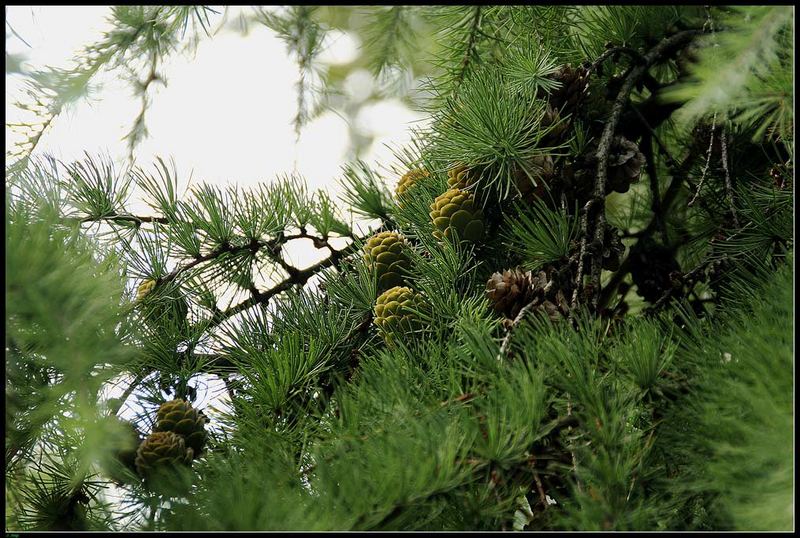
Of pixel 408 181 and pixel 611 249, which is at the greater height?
pixel 408 181

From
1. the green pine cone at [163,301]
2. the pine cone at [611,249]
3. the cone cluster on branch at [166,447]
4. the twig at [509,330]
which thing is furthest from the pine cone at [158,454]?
the pine cone at [611,249]

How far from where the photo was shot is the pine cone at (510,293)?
54 centimetres

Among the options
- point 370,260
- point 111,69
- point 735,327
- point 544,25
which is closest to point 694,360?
point 735,327

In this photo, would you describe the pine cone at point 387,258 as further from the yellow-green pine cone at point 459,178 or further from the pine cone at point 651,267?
the pine cone at point 651,267

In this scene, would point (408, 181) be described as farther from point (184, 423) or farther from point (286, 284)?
point (184, 423)

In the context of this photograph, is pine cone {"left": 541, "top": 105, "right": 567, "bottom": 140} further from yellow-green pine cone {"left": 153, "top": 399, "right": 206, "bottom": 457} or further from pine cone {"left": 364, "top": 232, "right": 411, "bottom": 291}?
yellow-green pine cone {"left": 153, "top": 399, "right": 206, "bottom": 457}

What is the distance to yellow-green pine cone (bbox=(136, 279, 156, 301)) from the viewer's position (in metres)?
0.66

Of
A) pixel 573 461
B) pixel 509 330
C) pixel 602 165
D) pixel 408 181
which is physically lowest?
pixel 573 461

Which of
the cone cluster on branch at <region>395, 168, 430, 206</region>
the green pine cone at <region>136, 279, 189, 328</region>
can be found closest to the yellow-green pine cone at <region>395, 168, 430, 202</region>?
the cone cluster on branch at <region>395, 168, 430, 206</region>

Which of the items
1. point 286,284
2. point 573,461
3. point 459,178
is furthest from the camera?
point 286,284

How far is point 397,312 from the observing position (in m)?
0.59

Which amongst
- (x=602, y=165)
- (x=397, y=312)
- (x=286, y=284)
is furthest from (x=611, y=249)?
(x=286, y=284)

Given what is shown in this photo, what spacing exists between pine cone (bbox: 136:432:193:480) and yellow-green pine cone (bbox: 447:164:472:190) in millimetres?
315

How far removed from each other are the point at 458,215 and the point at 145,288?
12.0 inches
